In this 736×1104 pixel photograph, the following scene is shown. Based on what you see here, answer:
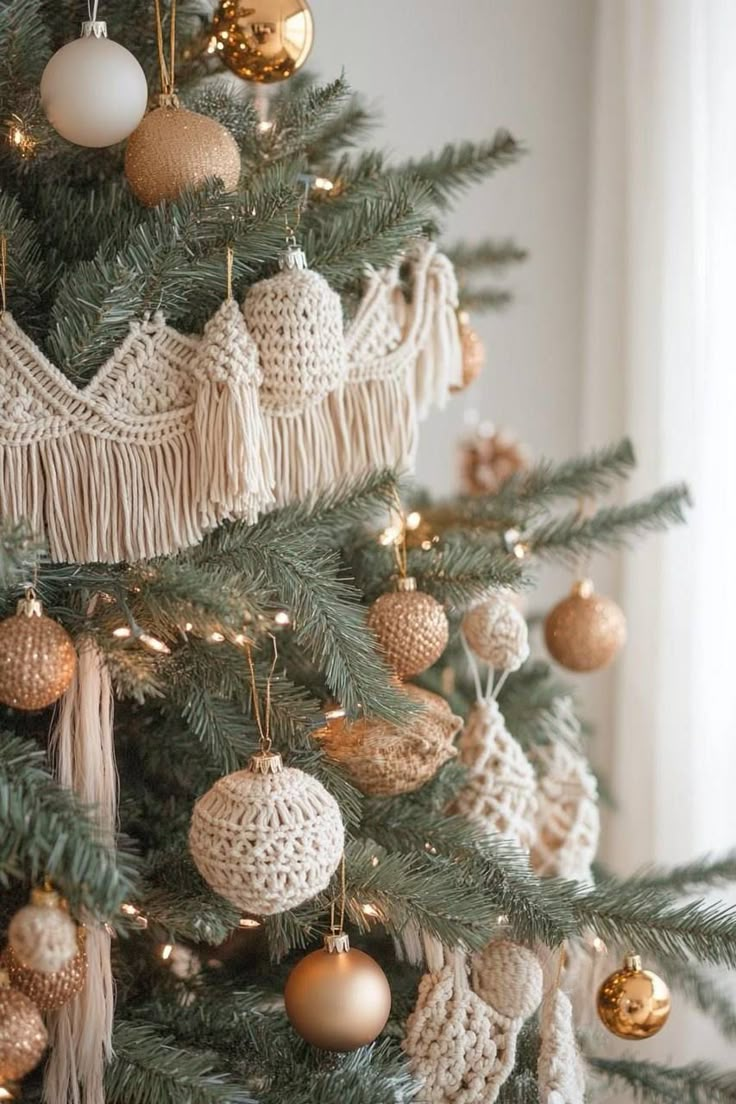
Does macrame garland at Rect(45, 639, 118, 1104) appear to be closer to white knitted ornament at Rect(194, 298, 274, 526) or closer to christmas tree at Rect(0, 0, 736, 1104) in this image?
christmas tree at Rect(0, 0, 736, 1104)

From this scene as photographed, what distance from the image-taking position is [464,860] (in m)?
0.72

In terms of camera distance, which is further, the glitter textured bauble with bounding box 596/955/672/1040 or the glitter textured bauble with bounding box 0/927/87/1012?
the glitter textured bauble with bounding box 596/955/672/1040

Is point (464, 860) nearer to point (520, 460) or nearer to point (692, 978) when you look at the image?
point (692, 978)

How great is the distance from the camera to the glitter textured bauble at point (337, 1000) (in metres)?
0.64

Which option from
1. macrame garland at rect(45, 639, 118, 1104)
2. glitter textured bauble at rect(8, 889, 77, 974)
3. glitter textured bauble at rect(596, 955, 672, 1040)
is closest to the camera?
glitter textured bauble at rect(8, 889, 77, 974)

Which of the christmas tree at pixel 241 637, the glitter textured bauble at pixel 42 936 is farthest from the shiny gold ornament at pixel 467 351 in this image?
the glitter textured bauble at pixel 42 936

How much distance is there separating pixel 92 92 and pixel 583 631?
0.59 metres

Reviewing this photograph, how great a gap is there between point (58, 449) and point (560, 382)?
3.32 ft

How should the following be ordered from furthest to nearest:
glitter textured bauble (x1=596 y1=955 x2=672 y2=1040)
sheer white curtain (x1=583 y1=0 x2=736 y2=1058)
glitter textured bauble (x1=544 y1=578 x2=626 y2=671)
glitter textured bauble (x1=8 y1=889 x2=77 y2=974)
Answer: sheer white curtain (x1=583 y1=0 x2=736 y2=1058), glitter textured bauble (x1=544 y1=578 x2=626 y2=671), glitter textured bauble (x1=596 y1=955 x2=672 y2=1040), glitter textured bauble (x1=8 y1=889 x2=77 y2=974)

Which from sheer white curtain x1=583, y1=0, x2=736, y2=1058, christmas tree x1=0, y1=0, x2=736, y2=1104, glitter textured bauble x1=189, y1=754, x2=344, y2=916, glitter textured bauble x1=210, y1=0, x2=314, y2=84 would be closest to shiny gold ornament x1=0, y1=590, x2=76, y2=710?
christmas tree x1=0, y1=0, x2=736, y2=1104

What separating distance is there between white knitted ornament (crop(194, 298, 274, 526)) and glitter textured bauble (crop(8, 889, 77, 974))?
253 mm

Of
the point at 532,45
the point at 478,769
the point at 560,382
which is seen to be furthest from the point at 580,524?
the point at 532,45

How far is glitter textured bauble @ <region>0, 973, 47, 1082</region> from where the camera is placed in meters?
0.58

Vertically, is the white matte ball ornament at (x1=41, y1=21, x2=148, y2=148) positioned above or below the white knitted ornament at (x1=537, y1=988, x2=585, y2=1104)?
above
